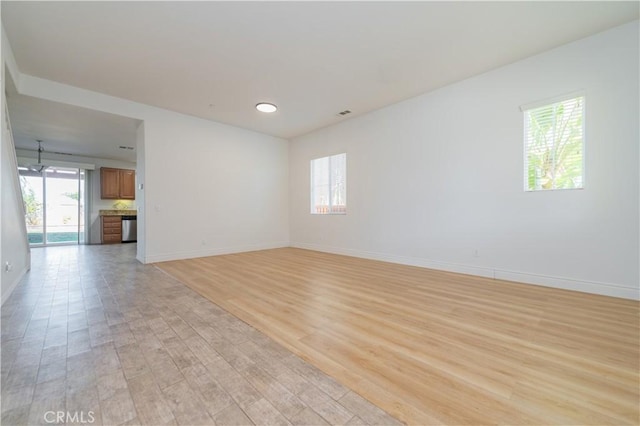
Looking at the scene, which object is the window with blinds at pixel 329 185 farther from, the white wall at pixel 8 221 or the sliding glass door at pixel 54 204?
the sliding glass door at pixel 54 204

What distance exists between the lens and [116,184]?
849cm

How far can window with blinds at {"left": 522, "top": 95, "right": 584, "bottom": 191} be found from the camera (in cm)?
309

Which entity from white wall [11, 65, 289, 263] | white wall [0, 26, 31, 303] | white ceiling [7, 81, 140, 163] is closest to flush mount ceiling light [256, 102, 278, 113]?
white wall [11, 65, 289, 263]

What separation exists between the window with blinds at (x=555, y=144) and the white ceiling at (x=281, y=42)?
776 mm

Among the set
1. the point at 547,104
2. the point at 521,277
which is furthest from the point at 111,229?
the point at 547,104

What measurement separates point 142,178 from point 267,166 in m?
2.78

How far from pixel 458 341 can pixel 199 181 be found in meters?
Answer: 5.35

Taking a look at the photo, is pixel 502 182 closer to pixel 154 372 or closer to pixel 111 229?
pixel 154 372

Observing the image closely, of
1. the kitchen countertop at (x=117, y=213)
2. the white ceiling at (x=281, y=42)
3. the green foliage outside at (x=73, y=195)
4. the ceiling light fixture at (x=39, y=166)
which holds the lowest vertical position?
the kitchen countertop at (x=117, y=213)

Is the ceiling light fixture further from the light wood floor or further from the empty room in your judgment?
the light wood floor

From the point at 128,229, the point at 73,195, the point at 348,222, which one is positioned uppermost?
the point at 73,195

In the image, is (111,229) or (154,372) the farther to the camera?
(111,229)

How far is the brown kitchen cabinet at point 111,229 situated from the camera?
8.07 m

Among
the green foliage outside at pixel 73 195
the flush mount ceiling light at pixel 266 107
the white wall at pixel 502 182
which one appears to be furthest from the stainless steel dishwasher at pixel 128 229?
the white wall at pixel 502 182
